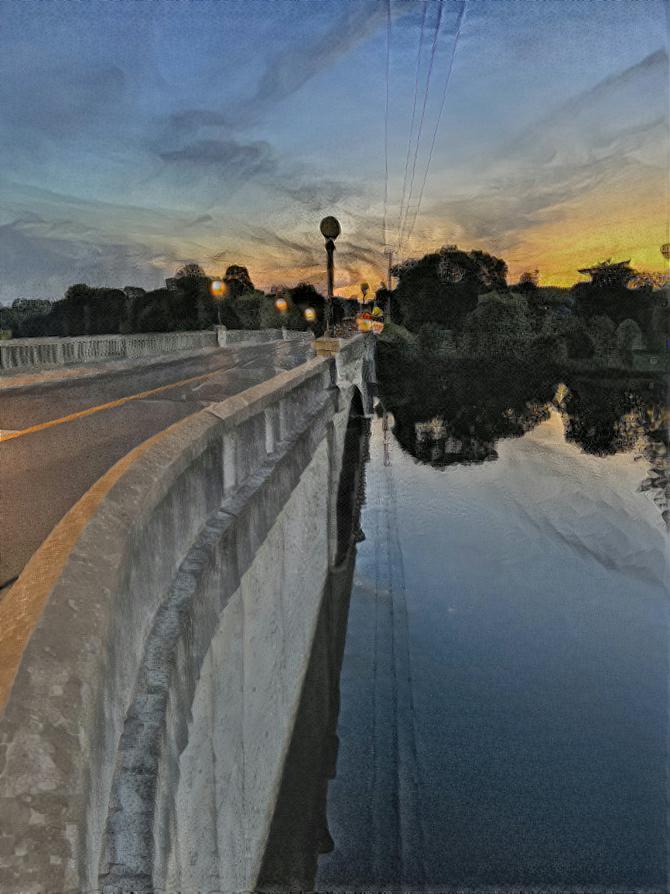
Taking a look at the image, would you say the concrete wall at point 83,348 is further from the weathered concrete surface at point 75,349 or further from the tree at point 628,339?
the tree at point 628,339

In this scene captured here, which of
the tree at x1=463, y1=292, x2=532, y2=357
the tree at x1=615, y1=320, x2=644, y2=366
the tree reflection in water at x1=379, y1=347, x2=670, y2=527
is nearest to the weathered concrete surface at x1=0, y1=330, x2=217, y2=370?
the tree reflection in water at x1=379, y1=347, x2=670, y2=527

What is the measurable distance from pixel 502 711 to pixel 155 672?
11.0 m

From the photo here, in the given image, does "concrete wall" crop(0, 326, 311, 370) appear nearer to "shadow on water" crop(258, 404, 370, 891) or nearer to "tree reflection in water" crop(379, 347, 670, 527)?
"shadow on water" crop(258, 404, 370, 891)

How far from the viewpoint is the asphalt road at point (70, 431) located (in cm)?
607

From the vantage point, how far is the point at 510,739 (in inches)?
466

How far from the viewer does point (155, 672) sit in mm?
3330

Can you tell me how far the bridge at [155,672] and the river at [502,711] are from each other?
2839mm

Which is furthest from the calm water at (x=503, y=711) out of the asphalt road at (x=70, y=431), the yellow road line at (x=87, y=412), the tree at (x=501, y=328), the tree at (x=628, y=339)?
the tree at (x=501, y=328)

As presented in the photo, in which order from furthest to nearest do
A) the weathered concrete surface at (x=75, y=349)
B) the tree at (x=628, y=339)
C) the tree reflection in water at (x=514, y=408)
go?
the tree at (x=628, y=339) → the tree reflection in water at (x=514, y=408) → the weathered concrete surface at (x=75, y=349)

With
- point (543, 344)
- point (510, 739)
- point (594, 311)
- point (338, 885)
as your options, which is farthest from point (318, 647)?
point (594, 311)

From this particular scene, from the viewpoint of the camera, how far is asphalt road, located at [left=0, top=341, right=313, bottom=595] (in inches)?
239

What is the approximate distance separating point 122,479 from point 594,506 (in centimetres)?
2923

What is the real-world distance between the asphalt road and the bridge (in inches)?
26.2

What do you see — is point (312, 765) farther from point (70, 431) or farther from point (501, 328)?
point (501, 328)
